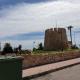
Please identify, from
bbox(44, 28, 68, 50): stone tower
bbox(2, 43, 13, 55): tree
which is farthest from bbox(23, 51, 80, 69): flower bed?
bbox(44, 28, 68, 50): stone tower

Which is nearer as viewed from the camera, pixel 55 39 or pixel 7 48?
pixel 7 48

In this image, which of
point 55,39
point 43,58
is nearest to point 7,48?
point 43,58

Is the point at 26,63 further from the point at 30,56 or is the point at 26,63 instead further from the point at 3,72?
the point at 3,72

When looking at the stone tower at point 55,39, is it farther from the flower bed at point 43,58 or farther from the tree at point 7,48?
the tree at point 7,48

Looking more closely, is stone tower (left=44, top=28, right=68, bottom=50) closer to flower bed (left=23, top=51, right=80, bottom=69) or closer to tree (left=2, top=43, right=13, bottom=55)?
flower bed (left=23, top=51, right=80, bottom=69)

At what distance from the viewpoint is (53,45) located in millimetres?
46562

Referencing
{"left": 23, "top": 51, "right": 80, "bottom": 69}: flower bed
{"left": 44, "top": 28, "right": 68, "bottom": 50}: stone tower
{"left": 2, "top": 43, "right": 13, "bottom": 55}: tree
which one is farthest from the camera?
{"left": 44, "top": 28, "right": 68, "bottom": 50}: stone tower

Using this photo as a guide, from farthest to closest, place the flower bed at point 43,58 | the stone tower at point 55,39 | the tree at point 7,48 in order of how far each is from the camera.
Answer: the stone tower at point 55,39, the tree at point 7,48, the flower bed at point 43,58

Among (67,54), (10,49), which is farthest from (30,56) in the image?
(67,54)

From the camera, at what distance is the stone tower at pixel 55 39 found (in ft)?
151

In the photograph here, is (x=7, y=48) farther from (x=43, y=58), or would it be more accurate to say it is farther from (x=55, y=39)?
(x=55, y=39)

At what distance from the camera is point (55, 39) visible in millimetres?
46844

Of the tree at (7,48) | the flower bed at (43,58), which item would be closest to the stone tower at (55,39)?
the flower bed at (43,58)

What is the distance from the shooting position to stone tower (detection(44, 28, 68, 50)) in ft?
151
